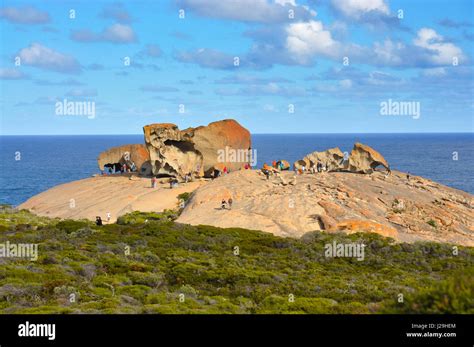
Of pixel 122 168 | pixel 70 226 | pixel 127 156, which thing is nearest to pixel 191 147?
pixel 127 156

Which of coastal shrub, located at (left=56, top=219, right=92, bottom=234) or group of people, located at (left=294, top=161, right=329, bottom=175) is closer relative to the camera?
coastal shrub, located at (left=56, top=219, right=92, bottom=234)

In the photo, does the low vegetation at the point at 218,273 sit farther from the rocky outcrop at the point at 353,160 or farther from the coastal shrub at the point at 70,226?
the rocky outcrop at the point at 353,160

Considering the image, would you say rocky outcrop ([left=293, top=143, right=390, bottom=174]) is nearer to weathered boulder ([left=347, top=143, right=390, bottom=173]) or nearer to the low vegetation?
weathered boulder ([left=347, top=143, right=390, bottom=173])

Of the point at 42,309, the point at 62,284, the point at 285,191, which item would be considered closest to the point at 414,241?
the point at 285,191

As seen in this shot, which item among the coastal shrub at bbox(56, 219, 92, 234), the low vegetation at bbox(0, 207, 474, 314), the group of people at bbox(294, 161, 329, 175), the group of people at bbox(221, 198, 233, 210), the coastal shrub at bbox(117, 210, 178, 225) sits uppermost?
the group of people at bbox(294, 161, 329, 175)

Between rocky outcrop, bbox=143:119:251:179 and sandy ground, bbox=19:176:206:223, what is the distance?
222 centimetres

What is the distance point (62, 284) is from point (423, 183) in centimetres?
4374

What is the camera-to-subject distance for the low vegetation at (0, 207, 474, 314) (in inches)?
779

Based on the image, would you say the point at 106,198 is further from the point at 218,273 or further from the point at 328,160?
the point at 218,273

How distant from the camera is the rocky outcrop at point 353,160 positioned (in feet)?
194

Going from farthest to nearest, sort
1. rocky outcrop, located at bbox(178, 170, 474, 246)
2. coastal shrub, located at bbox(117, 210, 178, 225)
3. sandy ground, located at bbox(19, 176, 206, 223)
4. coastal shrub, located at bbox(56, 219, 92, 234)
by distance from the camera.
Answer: sandy ground, located at bbox(19, 176, 206, 223), coastal shrub, located at bbox(117, 210, 178, 225), rocky outcrop, located at bbox(178, 170, 474, 246), coastal shrub, located at bbox(56, 219, 92, 234)

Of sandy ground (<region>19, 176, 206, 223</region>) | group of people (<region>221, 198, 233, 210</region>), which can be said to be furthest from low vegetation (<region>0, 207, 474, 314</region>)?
sandy ground (<region>19, 176, 206, 223</region>)

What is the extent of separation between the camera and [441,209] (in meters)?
49.3

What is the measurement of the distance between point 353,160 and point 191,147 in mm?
17247
